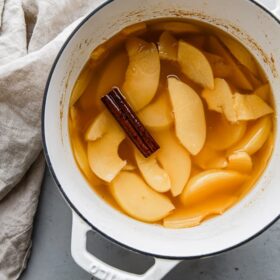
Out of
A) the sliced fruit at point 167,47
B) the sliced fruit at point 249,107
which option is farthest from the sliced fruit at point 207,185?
the sliced fruit at point 167,47

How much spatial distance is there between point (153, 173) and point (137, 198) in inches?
2.0

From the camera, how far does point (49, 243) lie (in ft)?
3.75

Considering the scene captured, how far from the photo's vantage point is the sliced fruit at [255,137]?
41.5 inches

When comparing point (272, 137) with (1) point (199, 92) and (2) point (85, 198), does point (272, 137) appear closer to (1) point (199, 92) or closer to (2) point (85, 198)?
(1) point (199, 92)

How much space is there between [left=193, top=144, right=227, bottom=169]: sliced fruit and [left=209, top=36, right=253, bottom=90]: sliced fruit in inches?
4.9

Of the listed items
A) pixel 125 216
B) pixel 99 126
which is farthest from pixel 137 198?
pixel 99 126

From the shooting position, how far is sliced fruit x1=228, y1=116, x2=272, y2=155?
1.05 metres

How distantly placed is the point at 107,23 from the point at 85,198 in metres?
0.30

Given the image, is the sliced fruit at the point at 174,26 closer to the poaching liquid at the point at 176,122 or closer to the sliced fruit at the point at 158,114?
the poaching liquid at the point at 176,122

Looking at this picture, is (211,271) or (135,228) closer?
(135,228)

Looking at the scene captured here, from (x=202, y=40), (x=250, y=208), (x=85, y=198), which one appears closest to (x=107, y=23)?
(x=202, y=40)

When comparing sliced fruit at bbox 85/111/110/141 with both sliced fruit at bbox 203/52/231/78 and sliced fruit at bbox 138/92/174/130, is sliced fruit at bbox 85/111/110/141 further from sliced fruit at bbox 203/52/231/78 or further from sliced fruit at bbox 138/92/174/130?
sliced fruit at bbox 203/52/231/78

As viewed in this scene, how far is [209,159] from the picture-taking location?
1058 millimetres

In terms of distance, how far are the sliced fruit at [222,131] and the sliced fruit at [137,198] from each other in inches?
5.3
